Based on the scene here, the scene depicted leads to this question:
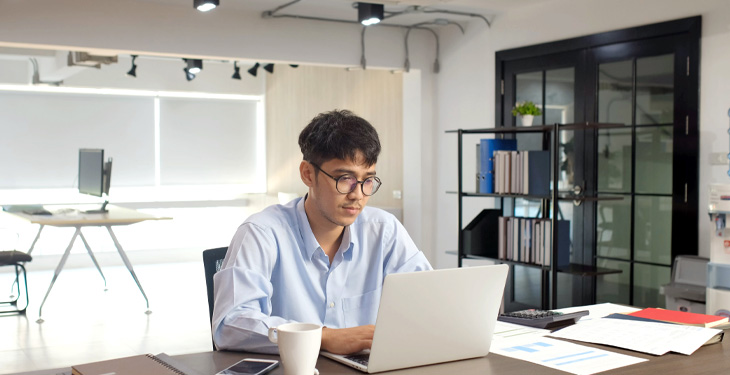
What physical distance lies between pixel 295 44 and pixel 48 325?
303 cm

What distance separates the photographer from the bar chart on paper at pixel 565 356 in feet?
5.44

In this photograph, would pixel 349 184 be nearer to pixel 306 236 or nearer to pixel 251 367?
pixel 306 236

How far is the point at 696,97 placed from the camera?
188 inches

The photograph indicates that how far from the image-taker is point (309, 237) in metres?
2.05

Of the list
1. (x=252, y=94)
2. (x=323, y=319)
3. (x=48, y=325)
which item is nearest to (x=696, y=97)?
(x=323, y=319)

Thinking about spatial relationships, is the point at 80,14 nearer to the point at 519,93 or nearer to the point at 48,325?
the point at 48,325

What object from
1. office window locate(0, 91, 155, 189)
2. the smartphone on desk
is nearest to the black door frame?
the smartphone on desk

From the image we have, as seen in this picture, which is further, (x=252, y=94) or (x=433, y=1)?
(x=252, y=94)

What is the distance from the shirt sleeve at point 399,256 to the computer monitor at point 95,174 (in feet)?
16.1

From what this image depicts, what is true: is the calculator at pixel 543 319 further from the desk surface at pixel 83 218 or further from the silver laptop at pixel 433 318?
the desk surface at pixel 83 218

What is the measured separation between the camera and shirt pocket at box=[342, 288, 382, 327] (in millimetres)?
2066

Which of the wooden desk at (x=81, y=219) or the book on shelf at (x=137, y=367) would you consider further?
the wooden desk at (x=81, y=219)

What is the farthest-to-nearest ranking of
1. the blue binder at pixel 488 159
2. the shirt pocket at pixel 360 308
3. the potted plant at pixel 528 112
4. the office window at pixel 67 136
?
the office window at pixel 67 136
the potted plant at pixel 528 112
the blue binder at pixel 488 159
the shirt pocket at pixel 360 308

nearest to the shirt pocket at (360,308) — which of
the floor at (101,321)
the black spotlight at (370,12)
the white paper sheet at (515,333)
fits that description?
the white paper sheet at (515,333)
